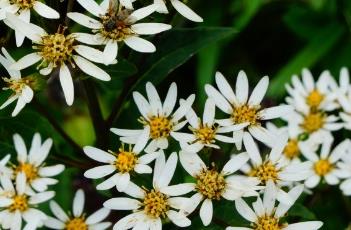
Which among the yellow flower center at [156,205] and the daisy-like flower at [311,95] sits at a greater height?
the daisy-like flower at [311,95]

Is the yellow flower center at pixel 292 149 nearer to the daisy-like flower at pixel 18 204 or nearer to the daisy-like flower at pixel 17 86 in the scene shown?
the daisy-like flower at pixel 18 204

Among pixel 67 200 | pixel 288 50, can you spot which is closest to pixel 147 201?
pixel 67 200

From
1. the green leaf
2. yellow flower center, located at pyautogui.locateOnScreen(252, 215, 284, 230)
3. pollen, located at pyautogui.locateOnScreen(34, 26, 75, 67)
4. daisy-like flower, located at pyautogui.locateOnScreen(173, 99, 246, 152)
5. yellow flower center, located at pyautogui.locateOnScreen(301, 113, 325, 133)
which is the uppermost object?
the green leaf

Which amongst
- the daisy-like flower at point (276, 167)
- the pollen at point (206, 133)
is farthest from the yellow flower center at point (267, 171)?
the pollen at point (206, 133)

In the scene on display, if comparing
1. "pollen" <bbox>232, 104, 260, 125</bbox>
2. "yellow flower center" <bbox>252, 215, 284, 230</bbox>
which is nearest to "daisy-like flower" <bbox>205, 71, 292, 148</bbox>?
"pollen" <bbox>232, 104, 260, 125</bbox>

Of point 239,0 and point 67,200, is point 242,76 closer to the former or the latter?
point 67,200

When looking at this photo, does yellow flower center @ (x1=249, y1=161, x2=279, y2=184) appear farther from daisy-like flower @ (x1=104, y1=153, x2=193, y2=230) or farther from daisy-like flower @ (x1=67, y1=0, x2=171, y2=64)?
daisy-like flower @ (x1=67, y1=0, x2=171, y2=64)
